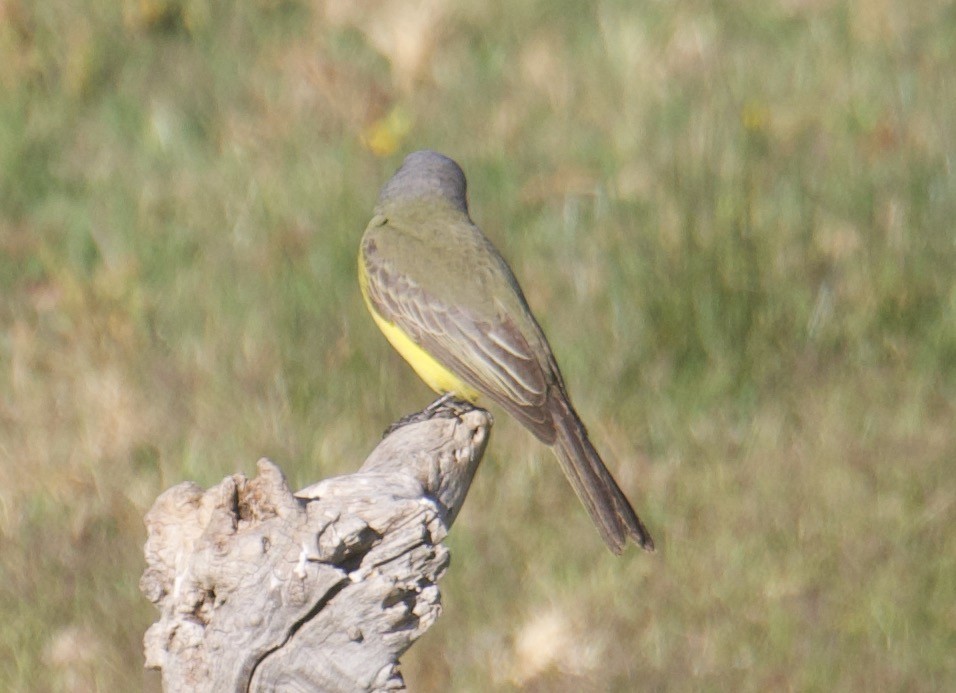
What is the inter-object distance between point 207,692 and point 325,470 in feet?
9.00

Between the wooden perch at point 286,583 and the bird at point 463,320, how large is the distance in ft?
5.11

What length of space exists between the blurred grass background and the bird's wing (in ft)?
2.33

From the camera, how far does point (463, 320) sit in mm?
5500

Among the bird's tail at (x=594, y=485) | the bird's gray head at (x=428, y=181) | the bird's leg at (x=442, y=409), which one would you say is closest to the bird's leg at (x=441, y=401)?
the bird's leg at (x=442, y=409)

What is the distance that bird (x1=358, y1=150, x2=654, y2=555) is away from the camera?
5034mm

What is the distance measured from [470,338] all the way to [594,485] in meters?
0.79

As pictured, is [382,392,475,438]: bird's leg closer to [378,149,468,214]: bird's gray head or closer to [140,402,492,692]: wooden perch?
[378,149,468,214]: bird's gray head

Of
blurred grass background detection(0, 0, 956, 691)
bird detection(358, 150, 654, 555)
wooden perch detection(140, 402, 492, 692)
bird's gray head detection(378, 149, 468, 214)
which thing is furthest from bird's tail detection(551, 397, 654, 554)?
wooden perch detection(140, 402, 492, 692)

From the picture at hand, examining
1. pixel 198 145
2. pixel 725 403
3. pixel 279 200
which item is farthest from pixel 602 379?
pixel 198 145

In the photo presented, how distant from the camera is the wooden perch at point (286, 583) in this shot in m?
3.22

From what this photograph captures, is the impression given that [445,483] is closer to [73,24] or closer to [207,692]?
[207,692]

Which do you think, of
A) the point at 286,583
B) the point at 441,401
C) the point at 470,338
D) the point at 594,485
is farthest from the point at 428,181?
the point at 286,583

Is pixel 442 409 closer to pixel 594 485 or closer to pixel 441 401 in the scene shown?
pixel 441 401

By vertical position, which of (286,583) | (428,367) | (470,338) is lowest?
(428,367)
